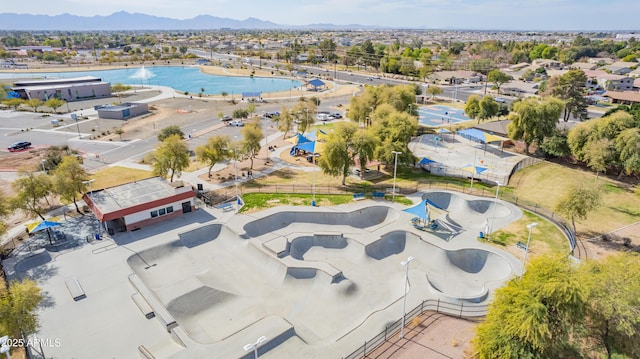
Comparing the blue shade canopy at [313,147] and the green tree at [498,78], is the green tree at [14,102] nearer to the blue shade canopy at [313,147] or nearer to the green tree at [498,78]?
the blue shade canopy at [313,147]

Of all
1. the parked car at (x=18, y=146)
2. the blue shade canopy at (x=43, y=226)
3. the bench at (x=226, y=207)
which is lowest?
the bench at (x=226, y=207)

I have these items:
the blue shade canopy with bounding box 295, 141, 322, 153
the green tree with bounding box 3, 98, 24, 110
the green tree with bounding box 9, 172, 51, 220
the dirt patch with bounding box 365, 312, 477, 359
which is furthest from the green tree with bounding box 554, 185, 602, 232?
the green tree with bounding box 3, 98, 24, 110

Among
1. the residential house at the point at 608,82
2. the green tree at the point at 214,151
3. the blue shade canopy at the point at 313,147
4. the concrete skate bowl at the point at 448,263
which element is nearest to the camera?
the concrete skate bowl at the point at 448,263

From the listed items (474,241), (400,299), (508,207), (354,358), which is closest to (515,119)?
(508,207)

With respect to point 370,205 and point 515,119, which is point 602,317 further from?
point 515,119

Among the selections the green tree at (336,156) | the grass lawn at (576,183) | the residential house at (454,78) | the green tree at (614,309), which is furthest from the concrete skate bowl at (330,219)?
the residential house at (454,78)

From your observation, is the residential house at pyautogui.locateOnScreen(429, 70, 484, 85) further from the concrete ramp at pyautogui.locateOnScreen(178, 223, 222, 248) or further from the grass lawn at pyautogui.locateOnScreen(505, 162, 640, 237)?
the concrete ramp at pyautogui.locateOnScreen(178, 223, 222, 248)
